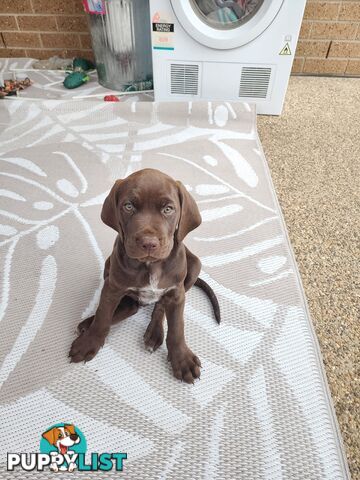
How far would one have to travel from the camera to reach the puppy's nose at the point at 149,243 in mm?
851

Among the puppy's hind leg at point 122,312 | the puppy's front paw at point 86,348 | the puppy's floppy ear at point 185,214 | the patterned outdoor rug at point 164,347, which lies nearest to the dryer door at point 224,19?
the patterned outdoor rug at point 164,347

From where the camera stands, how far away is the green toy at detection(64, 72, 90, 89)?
2.84 metres

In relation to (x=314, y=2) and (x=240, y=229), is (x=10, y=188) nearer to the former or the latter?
(x=240, y=229)

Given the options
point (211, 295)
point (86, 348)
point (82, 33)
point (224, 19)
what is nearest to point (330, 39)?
point (224, 19)

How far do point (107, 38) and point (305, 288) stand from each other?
2.34 m

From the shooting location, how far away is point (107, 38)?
2.60 metres

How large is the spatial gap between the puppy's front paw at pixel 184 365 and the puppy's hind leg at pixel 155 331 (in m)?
0.08

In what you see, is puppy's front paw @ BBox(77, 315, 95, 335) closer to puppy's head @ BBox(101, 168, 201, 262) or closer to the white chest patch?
the white chest patch

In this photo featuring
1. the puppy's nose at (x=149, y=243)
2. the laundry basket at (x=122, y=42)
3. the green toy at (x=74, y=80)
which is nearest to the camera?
the puppy's nose at (x=149, y=243)

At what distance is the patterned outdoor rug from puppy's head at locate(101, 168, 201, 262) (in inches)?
18.0

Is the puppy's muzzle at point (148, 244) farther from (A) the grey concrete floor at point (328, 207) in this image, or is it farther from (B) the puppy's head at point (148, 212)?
(A) the grey concrete floor at point (328, 207)

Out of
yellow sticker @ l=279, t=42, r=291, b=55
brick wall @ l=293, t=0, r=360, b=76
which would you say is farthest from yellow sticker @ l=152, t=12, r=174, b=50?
brick wall @ l=293, t=0, r=360, b=76

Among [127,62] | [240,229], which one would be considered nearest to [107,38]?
[127,62]

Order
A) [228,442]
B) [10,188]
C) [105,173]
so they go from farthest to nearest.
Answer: [105,173]
[10,188]
[228,442]
